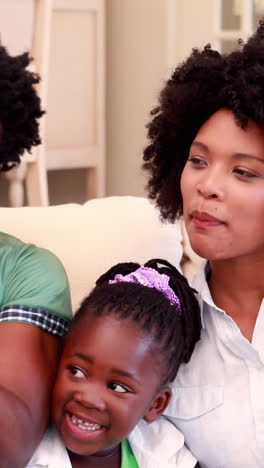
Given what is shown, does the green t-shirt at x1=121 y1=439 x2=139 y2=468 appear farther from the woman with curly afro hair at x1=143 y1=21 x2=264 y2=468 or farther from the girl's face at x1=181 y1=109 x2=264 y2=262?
the girl's face at x1=181 y1=109 x2=264 y2=262

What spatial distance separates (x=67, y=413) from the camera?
124 cm

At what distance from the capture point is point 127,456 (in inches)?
52.5

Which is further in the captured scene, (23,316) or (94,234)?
(94,234)

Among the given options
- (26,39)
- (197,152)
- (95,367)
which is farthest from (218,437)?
(26,39)

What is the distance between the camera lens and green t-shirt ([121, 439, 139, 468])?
1.32 meters

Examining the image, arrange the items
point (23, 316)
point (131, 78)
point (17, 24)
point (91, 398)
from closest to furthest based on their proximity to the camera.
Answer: point (91, 398) < point (23, 316) < point (17, 24) < point (131, 78)

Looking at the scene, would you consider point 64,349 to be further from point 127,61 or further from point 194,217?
point 127,61

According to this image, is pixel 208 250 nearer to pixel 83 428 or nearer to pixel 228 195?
pixel 228 195

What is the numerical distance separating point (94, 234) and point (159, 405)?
536 millimetres

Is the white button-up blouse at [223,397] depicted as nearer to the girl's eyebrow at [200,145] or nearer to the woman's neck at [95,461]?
the woman's neck at [95,461]

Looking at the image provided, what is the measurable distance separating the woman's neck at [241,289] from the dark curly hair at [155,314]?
0.24ft

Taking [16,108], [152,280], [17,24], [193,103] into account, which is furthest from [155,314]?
[17,24]

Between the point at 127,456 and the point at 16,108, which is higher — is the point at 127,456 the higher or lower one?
the lower one

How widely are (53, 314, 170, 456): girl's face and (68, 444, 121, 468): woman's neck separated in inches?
0.6
